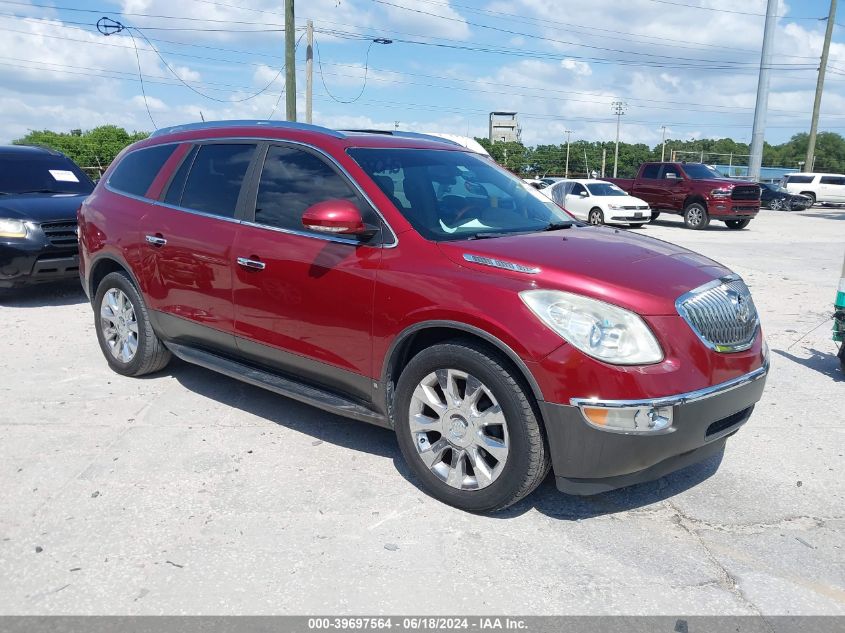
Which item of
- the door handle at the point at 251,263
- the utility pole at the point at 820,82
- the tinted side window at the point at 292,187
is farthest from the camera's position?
the utility pole at the point at 820,82

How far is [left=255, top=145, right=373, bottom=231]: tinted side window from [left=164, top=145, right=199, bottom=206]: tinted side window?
2.79ft

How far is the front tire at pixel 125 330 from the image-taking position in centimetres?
541

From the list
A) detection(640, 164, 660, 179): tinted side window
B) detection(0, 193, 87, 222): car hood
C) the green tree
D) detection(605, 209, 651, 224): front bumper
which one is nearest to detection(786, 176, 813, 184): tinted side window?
detection(640, 164, 660, 179): tinted side window

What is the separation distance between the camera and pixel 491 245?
3674 millimetres

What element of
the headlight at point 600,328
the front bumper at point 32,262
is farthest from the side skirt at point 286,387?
the front bumper at point 32,262

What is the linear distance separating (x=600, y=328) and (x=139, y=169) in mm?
3984

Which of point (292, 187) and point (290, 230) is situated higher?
point (292, 187)

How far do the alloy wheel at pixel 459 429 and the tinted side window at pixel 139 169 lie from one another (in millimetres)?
2981

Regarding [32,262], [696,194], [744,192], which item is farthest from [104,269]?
[744,192]

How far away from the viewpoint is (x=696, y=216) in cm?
2292

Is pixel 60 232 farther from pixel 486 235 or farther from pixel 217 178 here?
pixel 486 235

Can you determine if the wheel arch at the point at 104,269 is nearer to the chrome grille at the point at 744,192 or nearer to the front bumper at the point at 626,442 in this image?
the front bumper at the point at 626,442

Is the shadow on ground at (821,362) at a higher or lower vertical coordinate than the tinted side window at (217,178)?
lower
